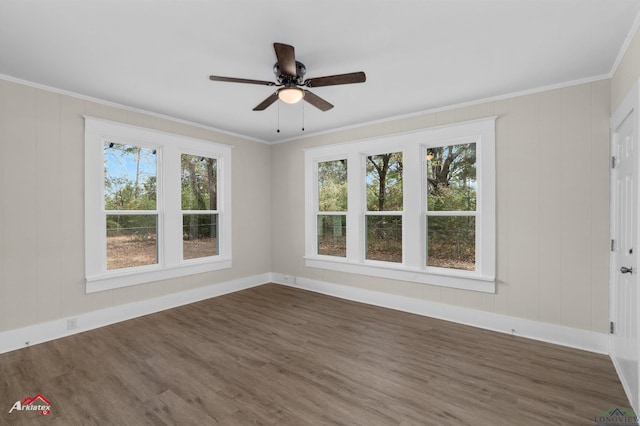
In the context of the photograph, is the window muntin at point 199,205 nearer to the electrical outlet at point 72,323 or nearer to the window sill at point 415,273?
the electrical outlet at point 72,323

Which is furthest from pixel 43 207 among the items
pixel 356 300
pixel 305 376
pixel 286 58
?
pixel 356 300

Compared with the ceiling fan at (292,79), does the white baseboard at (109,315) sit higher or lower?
lower

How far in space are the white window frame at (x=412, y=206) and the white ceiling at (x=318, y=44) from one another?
61 cm

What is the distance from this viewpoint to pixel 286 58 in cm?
231

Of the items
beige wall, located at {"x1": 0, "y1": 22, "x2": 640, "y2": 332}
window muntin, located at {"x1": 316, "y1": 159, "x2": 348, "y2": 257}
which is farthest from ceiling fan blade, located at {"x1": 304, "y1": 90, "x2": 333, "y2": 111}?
window muntin, located at {"x1": 316, "y1": 159, "x2": 348, "y2": 257}

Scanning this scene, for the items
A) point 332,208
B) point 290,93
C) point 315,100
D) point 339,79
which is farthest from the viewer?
point 332,208

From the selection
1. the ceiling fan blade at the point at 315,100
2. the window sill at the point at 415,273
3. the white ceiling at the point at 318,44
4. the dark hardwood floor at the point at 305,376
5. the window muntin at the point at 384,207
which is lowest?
the dark hardwood floor at the point at 305,376

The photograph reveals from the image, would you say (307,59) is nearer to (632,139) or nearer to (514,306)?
(632,139)

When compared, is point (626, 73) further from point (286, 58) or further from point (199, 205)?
point (199, 205)

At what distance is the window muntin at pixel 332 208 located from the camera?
5.24 m

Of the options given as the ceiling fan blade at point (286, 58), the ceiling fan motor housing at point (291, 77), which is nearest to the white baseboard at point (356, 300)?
the ceiling fan motor housing at point (291, 77)

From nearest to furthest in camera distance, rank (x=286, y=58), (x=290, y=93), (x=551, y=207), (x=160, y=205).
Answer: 1. (x=286, y=58)
2. (x=290, y=93)
3. (x=551, y=207)
4. (x=160, y=205)

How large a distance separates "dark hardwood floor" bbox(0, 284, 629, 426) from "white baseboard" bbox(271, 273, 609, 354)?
15 cm

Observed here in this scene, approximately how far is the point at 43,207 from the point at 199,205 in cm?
195
